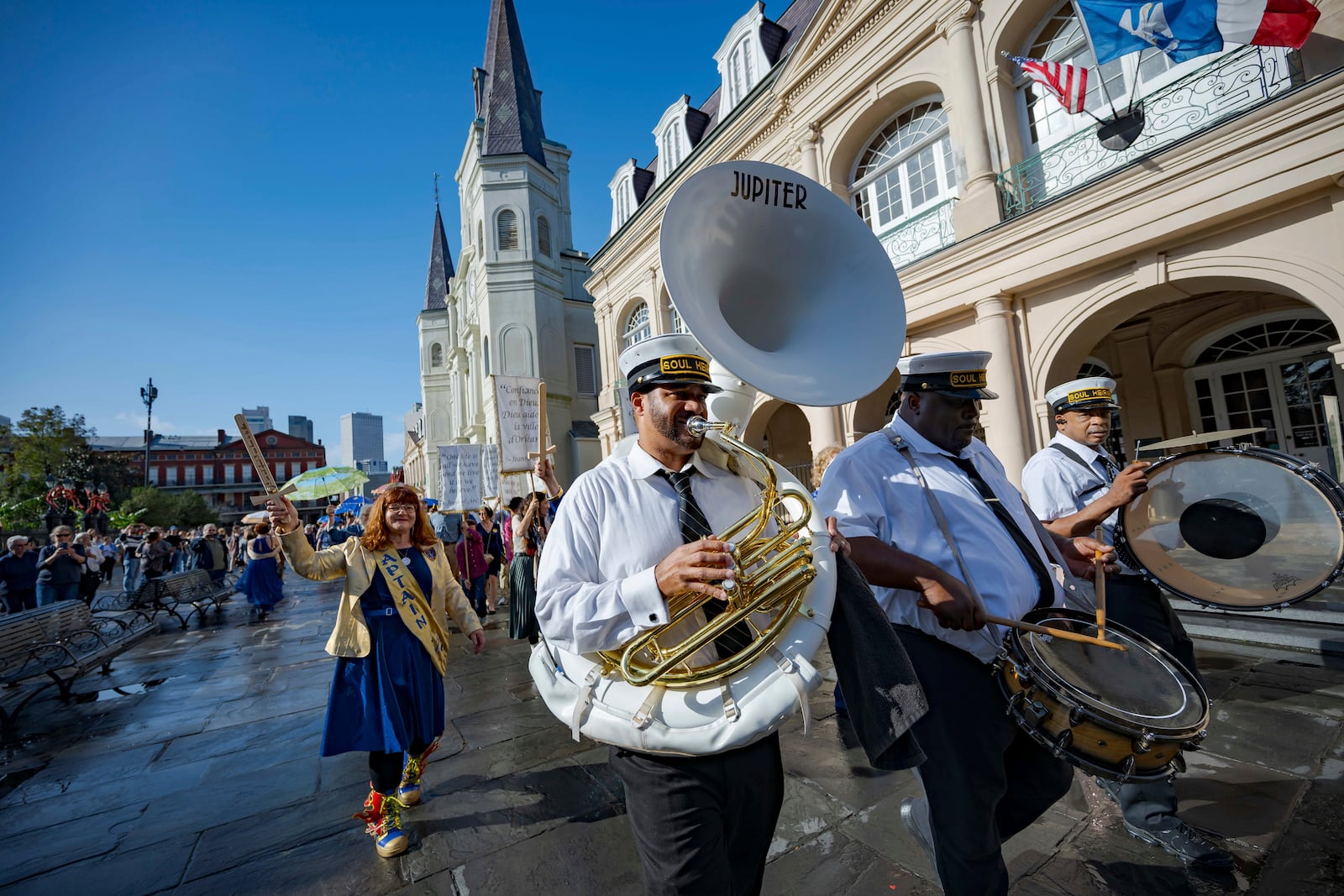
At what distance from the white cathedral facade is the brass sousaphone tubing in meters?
20.8

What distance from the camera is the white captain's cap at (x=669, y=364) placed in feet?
6.28

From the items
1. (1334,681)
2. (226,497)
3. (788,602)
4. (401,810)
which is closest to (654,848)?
(788,602)

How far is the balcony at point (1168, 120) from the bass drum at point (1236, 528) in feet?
19.2

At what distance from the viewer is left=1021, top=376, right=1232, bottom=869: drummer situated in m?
2.44

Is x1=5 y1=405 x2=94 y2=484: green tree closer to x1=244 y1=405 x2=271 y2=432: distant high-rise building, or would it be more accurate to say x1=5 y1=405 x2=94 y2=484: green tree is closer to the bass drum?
the bass drum

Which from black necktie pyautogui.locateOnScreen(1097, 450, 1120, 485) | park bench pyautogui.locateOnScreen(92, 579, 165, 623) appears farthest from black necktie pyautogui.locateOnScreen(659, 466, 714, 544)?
park bench pyautogui.locateOnScreen(92, 579, 165, 623)

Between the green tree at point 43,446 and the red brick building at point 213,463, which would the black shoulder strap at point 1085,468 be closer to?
the green tree at point 43,446

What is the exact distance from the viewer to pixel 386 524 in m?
3.38

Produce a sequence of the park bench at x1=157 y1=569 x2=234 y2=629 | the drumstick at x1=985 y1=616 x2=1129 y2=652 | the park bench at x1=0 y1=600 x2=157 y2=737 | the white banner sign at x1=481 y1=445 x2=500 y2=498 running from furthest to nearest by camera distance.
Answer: the white banner sign at x1=481 y1=445 x2=500 y2=498, the park bench at x1=157 y1=569 x2=234 y2=629, the park bench at x1=0 y1=600 x2=157 y2=737, the drumstick at x1=985 y1=616 x2=1129 y2=652

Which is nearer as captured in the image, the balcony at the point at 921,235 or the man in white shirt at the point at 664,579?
the man in white shirt at the point at 664,579

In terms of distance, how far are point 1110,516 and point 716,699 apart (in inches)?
108

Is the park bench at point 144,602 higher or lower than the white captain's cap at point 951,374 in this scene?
lower

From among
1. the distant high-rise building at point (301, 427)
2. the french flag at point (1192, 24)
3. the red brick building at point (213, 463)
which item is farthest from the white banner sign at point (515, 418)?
the distant high-rise building at point (301, 427)

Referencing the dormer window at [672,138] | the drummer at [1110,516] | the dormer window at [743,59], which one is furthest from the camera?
the dormer window at [672,138]
